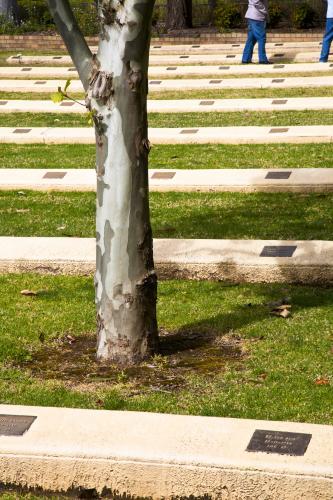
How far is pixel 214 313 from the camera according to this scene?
24.7ft

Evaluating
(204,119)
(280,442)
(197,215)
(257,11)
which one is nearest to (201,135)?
(204,119)

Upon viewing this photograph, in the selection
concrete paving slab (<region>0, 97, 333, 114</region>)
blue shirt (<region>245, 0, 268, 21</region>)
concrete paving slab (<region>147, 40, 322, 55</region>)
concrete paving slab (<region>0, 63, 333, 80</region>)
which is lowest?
concrete paving slab (<region>147, 40, 322, 55</region>)

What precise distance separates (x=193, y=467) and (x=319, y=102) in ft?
38.7

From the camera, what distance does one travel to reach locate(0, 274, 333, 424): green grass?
6086 millimetres

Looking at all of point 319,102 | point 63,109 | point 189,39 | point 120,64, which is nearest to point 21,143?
point 63,109

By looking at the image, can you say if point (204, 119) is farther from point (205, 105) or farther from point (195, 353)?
point (195, 353)

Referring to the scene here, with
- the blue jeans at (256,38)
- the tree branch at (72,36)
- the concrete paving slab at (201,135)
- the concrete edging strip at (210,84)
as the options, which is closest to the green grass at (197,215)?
the concrete paving slab at (201,135)

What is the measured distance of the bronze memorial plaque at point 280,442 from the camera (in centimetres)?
509

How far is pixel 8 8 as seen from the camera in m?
30.5

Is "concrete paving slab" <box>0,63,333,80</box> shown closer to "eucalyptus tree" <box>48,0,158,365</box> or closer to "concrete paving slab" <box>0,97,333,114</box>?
"concrete paving slab" <box>0,97,333,114</box>

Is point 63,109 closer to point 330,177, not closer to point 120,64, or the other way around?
point 330,177

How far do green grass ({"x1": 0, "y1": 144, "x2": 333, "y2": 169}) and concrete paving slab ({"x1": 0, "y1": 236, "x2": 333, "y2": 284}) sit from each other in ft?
12.1

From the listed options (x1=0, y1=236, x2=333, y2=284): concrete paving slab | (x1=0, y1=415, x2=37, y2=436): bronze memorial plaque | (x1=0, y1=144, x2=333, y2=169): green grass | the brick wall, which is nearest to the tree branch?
(x1=0, y1=415, x2=37, y2=436): bronze memorial plaque

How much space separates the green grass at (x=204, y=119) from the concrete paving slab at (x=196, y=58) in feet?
20.7
